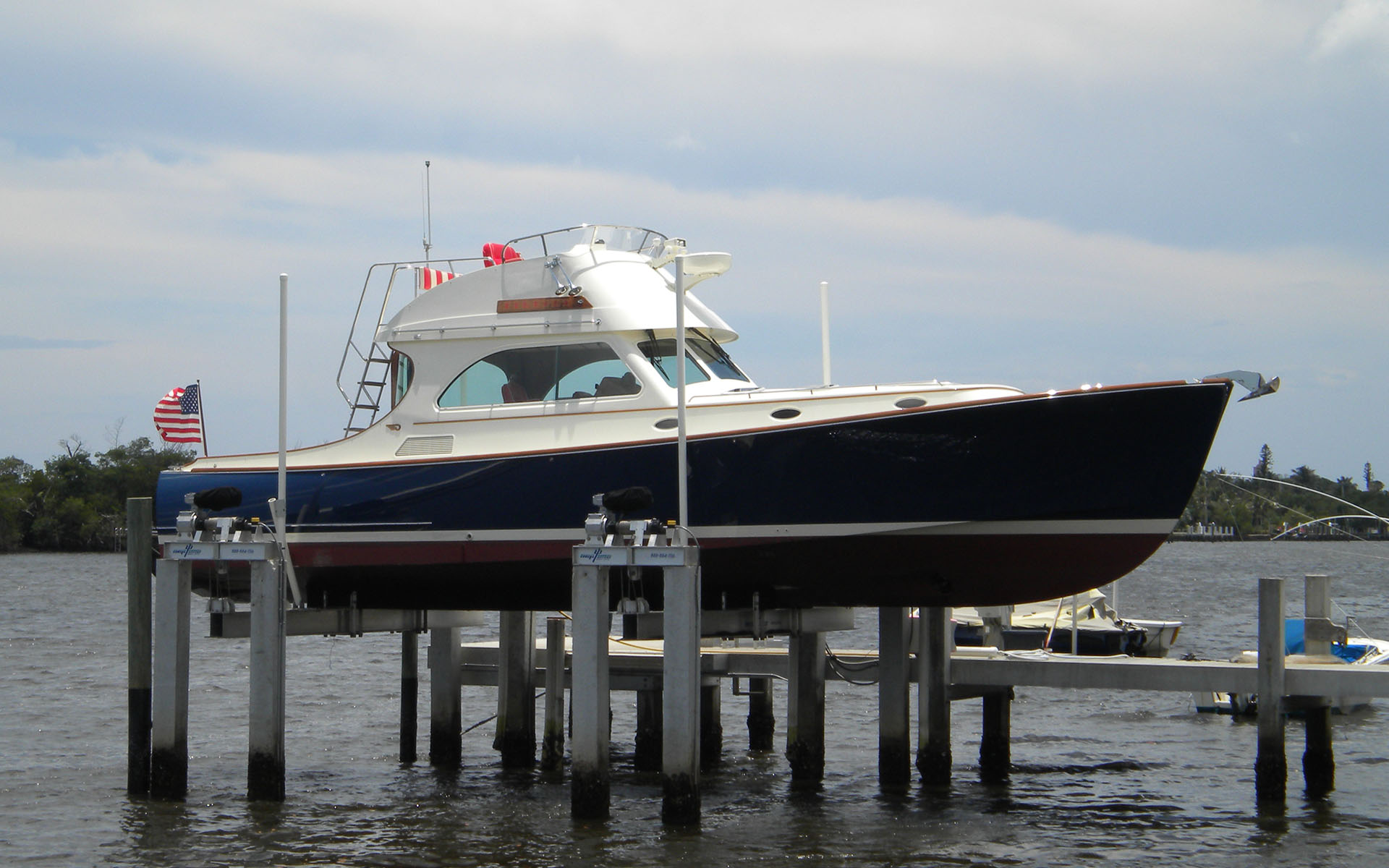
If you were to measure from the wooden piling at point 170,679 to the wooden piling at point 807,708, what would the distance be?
507 cm

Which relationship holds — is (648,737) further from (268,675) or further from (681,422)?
(681,422)

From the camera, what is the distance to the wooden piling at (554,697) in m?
14.9

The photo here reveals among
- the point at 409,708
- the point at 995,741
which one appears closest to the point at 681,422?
the point at 995,741

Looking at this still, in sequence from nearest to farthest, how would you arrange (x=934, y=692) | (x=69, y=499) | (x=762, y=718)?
1. (x=934, y=692)
2. (x=762, y=718)
3. (x=69, y=499)

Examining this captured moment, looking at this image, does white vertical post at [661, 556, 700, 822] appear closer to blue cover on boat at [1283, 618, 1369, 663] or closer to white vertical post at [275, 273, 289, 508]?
white vertical post at [275, 273, 289, 508]

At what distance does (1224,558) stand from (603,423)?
10563 centimetres

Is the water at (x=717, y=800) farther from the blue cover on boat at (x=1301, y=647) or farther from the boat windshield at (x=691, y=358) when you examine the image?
the boat windshield at (x=691, y=358)

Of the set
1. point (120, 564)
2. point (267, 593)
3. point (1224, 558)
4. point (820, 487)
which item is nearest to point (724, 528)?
point (820, 487)

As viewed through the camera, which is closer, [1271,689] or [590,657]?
[590,657]

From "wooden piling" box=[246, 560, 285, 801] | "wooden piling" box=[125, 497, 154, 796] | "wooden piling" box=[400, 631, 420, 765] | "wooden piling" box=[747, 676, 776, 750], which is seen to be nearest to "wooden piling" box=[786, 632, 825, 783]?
"wooden piling" box=[747, 676, 776, 750]

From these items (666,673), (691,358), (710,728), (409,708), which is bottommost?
(710,728)

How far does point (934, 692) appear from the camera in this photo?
43.3 ft

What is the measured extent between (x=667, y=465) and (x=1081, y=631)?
39.7ft

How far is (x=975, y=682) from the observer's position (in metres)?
13.3
